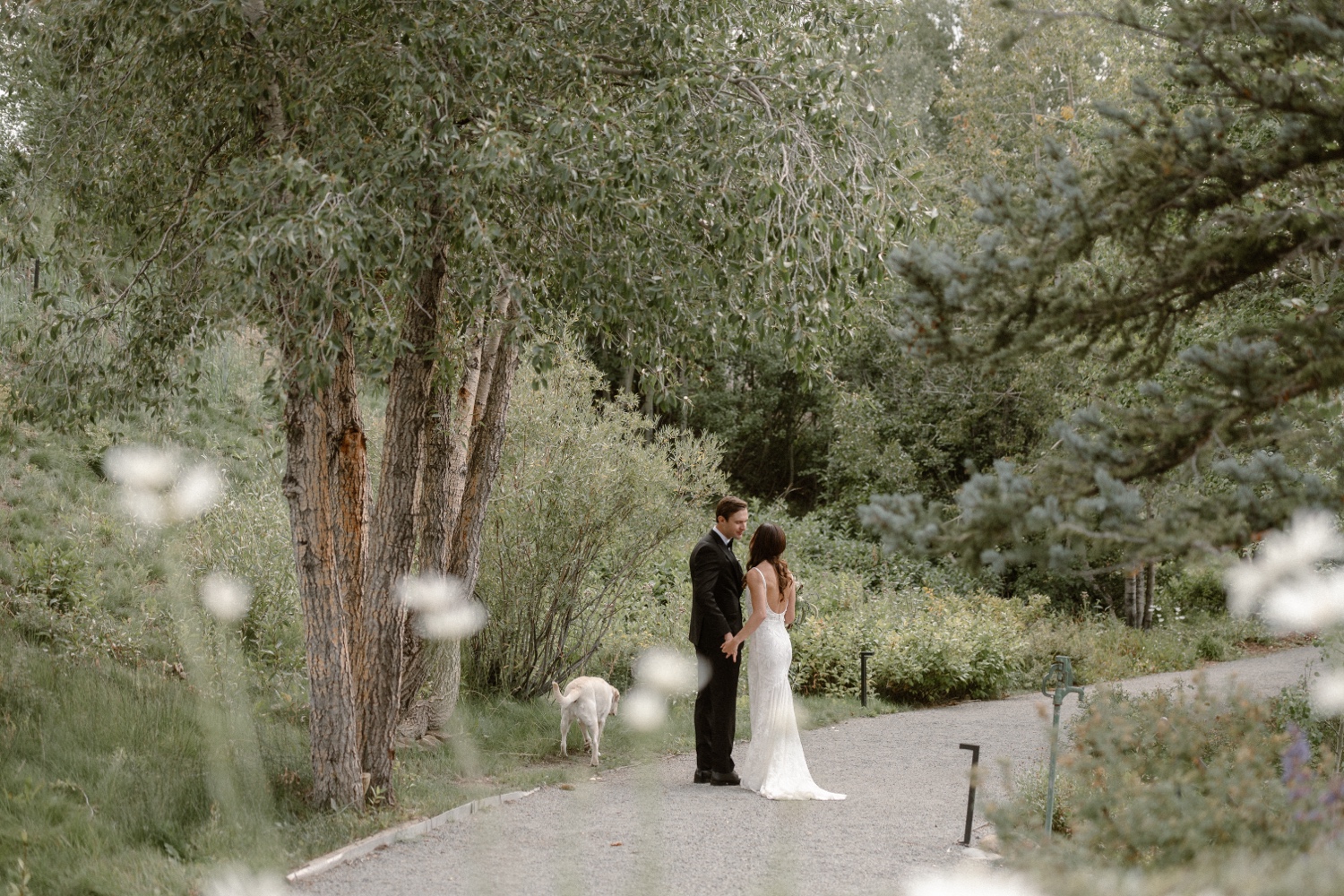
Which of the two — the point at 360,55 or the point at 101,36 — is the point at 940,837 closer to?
the point at 360,55

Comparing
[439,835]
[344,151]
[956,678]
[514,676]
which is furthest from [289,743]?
[956,678]

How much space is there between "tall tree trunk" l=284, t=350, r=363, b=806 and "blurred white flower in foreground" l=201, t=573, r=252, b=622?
4388 mm

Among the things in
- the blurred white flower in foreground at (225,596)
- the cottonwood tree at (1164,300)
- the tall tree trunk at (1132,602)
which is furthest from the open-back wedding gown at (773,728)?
the tall tree trunk at (1132,602)

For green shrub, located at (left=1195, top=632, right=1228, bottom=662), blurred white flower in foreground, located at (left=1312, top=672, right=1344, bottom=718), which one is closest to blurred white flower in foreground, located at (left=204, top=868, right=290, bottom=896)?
blurred white flower in foreground, located at (left=1312, top=672, right=1344, bottom=718)

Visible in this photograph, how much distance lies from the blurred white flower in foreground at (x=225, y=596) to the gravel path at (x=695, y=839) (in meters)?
4.22

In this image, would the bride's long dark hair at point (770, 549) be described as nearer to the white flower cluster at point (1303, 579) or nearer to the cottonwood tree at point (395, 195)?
the cottonwood tree at point (395, 195)

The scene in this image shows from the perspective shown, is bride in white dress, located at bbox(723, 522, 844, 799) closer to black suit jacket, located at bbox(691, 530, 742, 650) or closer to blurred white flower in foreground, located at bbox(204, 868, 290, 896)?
black suit jacket, located at bbox(691, 530, 742, 650)

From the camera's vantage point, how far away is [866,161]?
24.4 ft

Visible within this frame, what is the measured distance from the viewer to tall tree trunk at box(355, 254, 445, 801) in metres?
7.82

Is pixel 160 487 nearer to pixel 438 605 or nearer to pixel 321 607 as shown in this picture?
pixel 438 605

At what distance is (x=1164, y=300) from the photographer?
471 centimetres

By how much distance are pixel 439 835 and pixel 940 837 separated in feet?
10.3

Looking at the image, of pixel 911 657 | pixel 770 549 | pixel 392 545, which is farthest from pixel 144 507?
pixel 911 657

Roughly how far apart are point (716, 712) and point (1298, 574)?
518 cm
